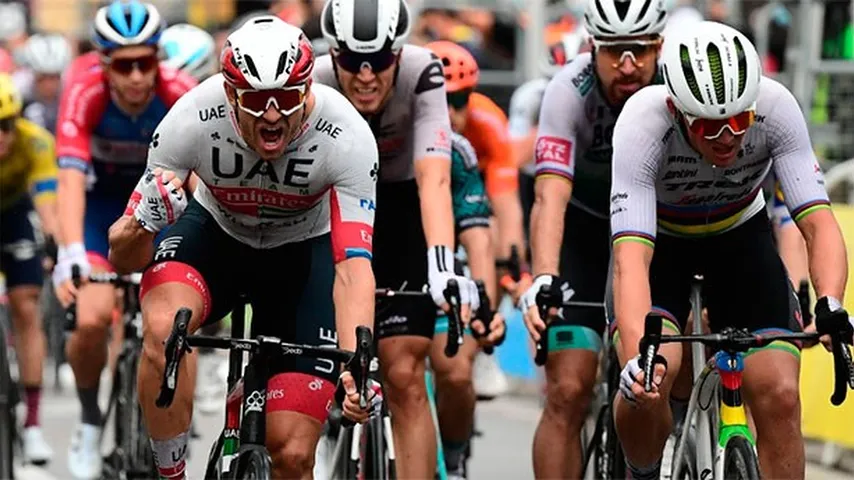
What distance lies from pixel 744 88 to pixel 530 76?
12.5 m

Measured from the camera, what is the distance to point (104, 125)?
11.2 meters

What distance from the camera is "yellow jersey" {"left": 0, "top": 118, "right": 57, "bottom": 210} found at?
12.8 meters

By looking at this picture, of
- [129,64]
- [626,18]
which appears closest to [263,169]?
[626,18]

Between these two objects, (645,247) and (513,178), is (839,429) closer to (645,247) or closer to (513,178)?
(513,178)

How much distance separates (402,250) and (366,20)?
44.2 inches

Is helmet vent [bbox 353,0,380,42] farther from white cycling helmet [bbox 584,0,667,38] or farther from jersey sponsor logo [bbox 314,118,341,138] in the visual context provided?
jersey sponsor logo [bbox 314,118,341,138]

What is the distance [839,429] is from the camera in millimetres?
12094

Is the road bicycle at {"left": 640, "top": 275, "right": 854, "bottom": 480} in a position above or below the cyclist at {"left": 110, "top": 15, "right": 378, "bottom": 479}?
below

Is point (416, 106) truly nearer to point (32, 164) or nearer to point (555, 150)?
point (555, 150)

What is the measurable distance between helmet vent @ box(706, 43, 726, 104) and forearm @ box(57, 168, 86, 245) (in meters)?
4.02

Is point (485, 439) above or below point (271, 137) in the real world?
above

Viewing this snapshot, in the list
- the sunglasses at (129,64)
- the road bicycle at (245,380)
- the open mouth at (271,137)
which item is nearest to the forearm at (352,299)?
the road bicycle at (245,380)

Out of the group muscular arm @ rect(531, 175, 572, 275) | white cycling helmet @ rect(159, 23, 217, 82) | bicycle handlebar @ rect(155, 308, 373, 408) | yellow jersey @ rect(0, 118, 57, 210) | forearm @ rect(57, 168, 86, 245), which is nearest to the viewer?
bicycle handlebar @ rect(155, 308, 373, 408)

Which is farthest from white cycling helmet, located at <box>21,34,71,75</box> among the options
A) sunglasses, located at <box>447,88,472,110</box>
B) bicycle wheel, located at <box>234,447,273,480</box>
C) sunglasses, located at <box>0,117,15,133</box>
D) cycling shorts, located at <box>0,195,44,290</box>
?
bicycle wheel, located at <box>234,447,273,480</box>
